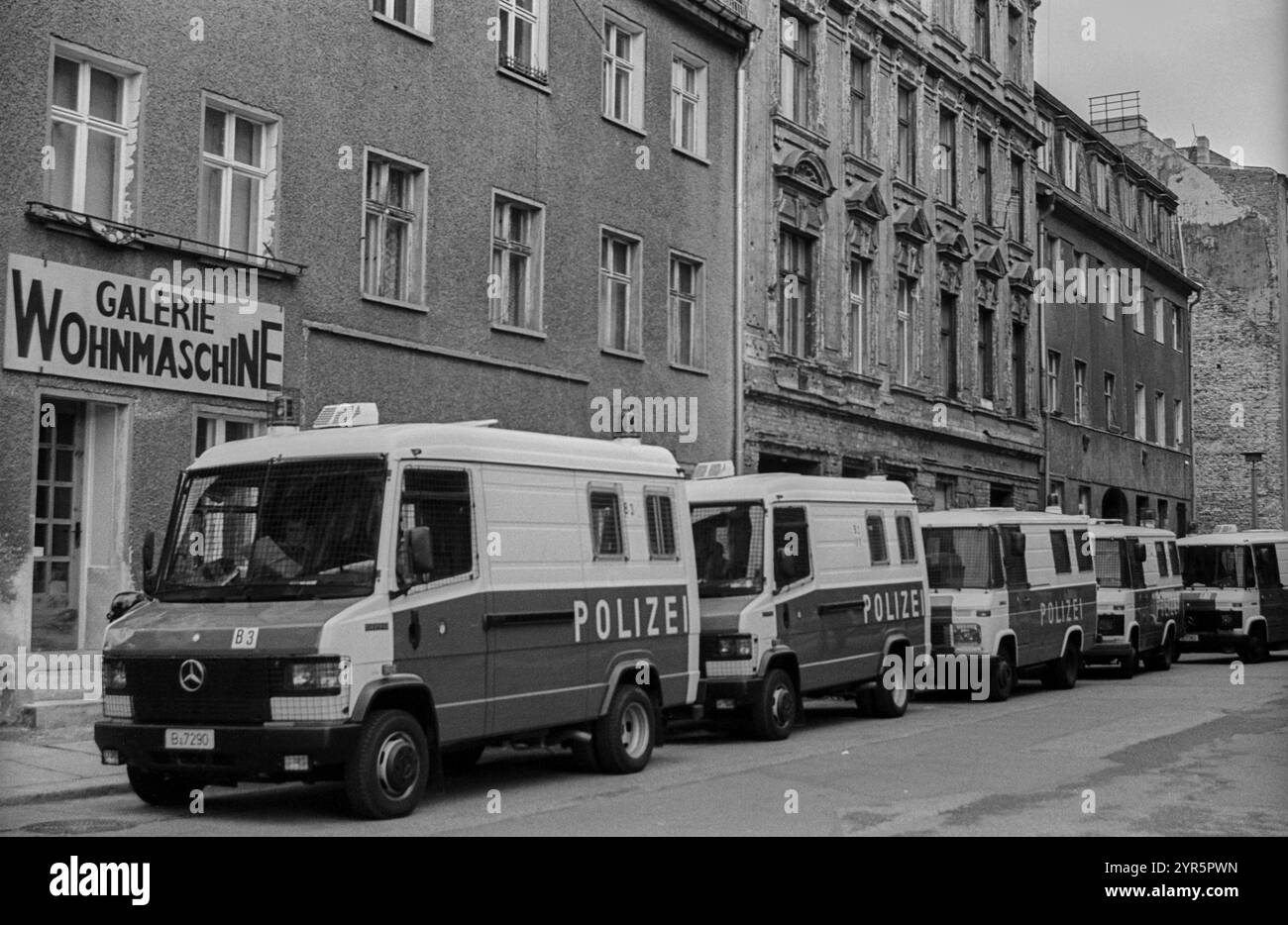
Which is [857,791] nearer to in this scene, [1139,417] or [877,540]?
[877,540]

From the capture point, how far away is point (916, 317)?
111ft

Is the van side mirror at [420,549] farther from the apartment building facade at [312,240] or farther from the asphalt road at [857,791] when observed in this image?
the apartment building facade at [312,240]

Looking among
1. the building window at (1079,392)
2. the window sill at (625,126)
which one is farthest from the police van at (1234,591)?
the window sill at (625,126)

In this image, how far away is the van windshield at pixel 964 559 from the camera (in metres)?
20.5

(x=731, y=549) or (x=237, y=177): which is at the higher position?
(x=237, y=177)

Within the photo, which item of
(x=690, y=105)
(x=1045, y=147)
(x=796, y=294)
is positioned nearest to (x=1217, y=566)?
(x=796, y=294)

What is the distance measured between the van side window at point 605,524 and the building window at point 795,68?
1630 cm

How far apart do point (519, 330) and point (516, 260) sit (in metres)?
0.98

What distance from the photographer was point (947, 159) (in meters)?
36.0
